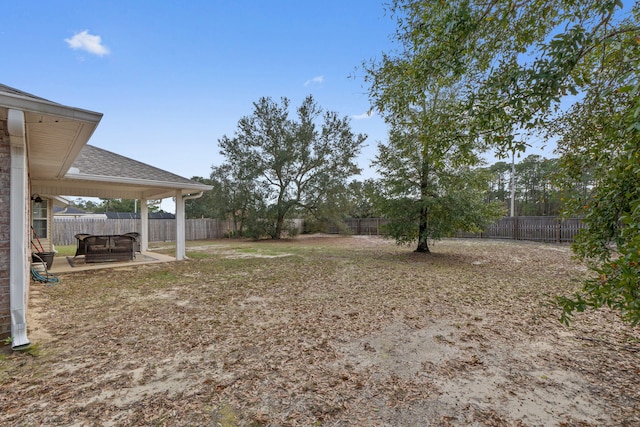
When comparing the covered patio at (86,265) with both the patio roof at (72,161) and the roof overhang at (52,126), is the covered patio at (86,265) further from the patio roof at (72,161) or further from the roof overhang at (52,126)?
the roof overhang at (52,126)

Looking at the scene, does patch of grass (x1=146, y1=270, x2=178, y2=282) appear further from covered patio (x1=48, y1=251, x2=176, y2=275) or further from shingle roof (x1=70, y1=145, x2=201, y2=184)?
shingle roof (x1=70, y1=145, x2=201, y2=184)

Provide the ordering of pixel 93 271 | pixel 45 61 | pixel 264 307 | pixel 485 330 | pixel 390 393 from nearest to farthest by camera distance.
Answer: pixel 390 393, pixel 485 330, pixel 264 307, pixel 93 271, pixel 45 61

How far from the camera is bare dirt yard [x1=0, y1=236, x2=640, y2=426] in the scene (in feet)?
7.30

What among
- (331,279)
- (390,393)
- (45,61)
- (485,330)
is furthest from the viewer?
(45,61)

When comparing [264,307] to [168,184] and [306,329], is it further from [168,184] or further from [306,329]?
[168,184]

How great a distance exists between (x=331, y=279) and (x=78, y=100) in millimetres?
11981

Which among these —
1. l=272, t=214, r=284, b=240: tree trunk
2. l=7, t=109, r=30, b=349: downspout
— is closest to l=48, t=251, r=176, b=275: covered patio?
l=7, t=109, r=30, b=349: downspout

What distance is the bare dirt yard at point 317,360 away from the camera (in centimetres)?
223

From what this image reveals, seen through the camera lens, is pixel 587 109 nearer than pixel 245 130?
→ Yes

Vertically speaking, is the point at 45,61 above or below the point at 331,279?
above

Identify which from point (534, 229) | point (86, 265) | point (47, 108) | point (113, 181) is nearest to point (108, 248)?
point (86, 265)

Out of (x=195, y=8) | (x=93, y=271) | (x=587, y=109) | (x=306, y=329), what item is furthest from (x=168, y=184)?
(x=587, y=109)

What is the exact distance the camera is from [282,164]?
1972 centimetres

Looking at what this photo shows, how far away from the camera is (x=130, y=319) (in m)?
4.30
